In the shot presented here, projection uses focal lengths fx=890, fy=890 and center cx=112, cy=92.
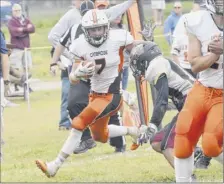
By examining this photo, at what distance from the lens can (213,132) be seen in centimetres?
652

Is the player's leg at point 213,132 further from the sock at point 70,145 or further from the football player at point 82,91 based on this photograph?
the football player at point 82,91

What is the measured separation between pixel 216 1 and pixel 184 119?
909 millimetres

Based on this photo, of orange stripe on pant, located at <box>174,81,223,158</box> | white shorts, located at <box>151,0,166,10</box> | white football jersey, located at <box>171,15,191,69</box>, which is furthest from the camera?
white shorts, located at <box>151,0,166,10</box>

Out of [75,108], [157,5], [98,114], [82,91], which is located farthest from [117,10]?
[157,5]

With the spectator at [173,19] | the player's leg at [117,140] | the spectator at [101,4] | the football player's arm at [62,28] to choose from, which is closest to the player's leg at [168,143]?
the player's leg at [117,140]

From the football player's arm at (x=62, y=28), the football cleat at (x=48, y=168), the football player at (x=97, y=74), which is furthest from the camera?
the football player's arm at (x=62, y=28)

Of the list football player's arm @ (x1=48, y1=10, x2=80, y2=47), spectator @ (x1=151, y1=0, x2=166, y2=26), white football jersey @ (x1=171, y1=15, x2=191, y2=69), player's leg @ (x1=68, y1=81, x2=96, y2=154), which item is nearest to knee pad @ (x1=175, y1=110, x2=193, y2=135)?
player's leg @ (x1=68, y1=81, x2=96, y2=154)

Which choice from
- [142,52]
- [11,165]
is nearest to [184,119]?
[142,52]

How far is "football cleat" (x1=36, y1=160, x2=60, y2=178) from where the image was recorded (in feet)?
28.1

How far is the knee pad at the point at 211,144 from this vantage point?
257 inches

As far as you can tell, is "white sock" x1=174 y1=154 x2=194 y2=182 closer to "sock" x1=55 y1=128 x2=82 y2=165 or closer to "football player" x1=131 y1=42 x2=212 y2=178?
"football player" x1=131 y1=42 x2=212 y2=178

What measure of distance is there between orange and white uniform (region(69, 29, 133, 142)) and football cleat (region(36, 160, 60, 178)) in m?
0.57

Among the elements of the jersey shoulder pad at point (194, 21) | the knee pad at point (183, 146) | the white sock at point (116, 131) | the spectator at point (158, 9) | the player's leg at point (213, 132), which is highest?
the jersey shoulder pad at point (194, 21)

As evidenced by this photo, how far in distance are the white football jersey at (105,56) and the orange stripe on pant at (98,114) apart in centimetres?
9
